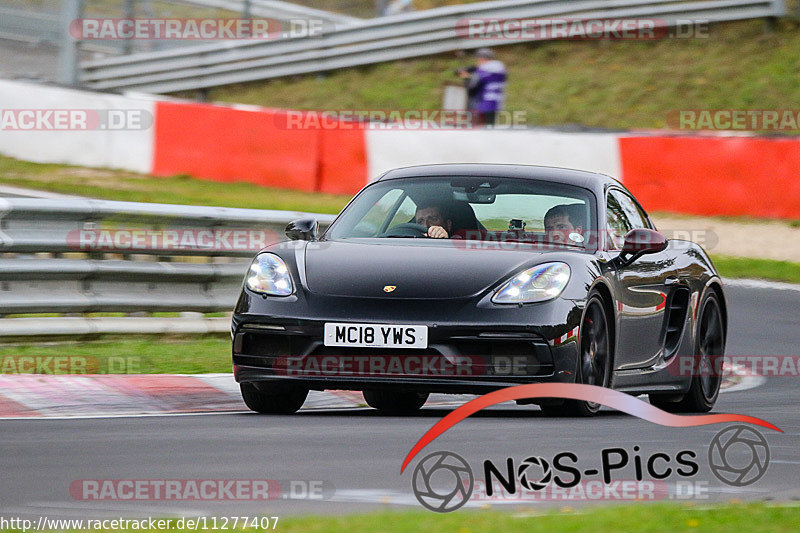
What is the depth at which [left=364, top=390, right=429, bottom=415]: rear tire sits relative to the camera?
787 cm

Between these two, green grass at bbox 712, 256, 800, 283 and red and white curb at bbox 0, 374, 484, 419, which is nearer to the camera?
red and white curb at bbox 0, 374, 484, 419

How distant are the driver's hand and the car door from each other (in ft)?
2.74

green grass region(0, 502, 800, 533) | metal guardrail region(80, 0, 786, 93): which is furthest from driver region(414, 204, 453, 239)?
metal guardrail region(80, 0, 786, 93)

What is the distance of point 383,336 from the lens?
6.66 metres

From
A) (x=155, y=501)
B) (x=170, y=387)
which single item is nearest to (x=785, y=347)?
(x=170, y=387)

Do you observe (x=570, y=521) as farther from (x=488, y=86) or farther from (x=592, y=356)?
(x=488, y=86)

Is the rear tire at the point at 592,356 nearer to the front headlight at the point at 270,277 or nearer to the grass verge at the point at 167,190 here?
the front headlight at the point at 270,277

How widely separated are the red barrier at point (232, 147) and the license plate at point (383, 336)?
36.4 feet

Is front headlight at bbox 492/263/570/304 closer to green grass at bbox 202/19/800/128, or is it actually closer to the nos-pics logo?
the nos-pics logo

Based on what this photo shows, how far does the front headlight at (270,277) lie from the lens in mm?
6988

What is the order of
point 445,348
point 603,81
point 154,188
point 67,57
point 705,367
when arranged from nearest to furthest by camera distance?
1. point 445,348
2. point 705,367
3. point 154,188
4. point 67,57
5. point 603,81

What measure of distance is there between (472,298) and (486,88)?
12.3m

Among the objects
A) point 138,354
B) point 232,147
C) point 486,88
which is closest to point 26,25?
point 232,147

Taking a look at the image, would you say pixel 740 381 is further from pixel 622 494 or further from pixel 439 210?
pixel 622 494
